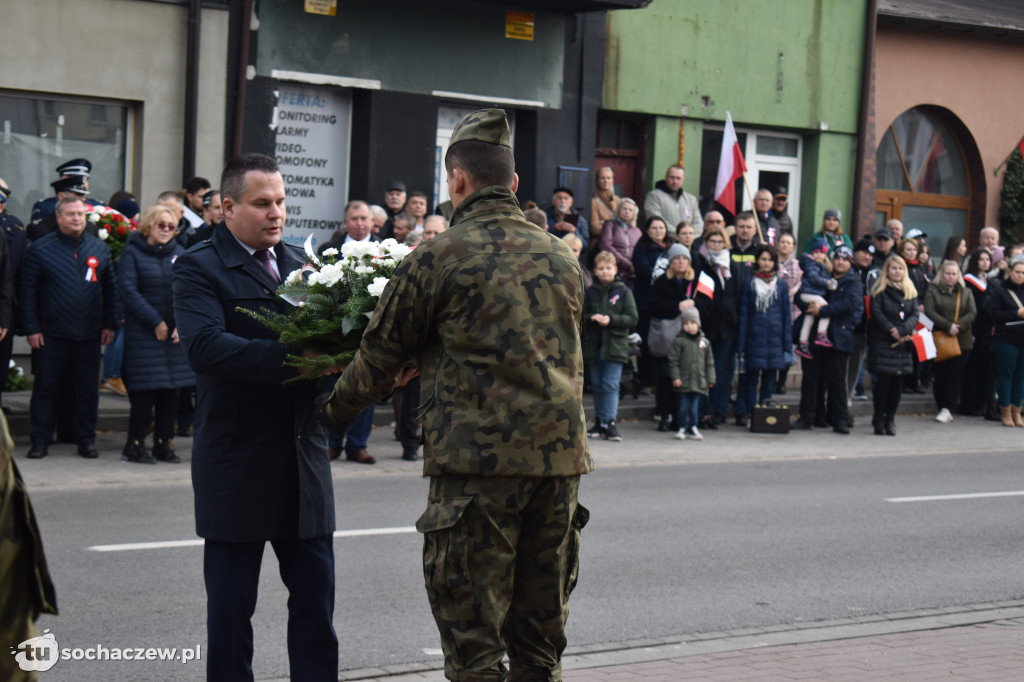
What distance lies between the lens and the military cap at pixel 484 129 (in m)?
4.22

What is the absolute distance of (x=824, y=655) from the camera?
648 centimetres

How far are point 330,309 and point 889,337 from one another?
12811 millimetres

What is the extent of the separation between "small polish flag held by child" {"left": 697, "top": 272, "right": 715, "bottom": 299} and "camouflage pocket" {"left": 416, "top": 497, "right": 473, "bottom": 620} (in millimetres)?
11862

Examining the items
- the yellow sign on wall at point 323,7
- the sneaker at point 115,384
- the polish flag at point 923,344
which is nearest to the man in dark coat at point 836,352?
the polish flag at point 923,344

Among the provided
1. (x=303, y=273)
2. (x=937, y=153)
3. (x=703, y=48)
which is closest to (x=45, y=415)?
(x=303, y=273)

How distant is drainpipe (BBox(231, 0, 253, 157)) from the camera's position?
647 inches

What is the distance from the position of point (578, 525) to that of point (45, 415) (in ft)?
28.5

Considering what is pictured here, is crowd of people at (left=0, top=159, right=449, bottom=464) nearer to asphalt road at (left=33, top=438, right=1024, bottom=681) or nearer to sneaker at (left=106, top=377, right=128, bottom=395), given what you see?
asphalt road at (left=33, top=438, right=1024, bottom=681)

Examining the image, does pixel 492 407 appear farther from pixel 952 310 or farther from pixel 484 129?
pixel 952 310

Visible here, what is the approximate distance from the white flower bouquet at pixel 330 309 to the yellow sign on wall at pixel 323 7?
502 inches

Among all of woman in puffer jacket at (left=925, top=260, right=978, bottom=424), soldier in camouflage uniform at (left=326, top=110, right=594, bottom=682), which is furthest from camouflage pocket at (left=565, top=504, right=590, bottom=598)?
woman in puffer jacket at (left=925, top=260, right=978, bottom=424)

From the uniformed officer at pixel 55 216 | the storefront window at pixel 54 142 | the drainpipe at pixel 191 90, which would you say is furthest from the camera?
the drainpipe at pixel 191 90

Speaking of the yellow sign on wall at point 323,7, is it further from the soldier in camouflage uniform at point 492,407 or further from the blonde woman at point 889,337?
the soldier in camouflage uniform at point 492,407

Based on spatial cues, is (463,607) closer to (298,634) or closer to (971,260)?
(298,634)
